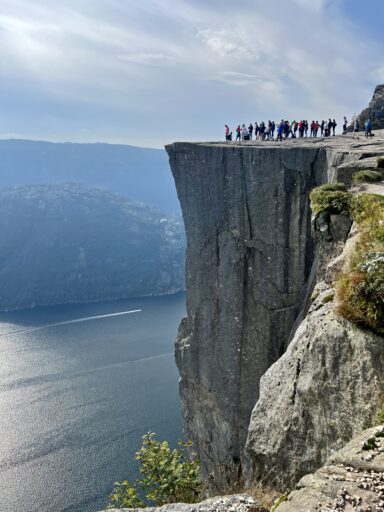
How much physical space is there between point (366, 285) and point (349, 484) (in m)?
3.80

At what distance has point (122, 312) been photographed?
147 m

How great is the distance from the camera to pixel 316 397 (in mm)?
9711

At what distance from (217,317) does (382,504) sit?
25.4m

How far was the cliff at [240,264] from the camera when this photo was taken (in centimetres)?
2612

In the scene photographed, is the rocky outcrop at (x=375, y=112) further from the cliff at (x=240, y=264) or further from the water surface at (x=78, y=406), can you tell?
the water surface at (x=78, y=406)

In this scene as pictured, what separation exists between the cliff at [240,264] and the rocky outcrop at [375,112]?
45.8 feet

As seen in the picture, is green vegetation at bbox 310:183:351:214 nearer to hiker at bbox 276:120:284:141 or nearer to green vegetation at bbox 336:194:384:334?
green vegetation at bbox 336:194:384:334

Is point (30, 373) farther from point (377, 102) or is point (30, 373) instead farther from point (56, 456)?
point (377, 102)

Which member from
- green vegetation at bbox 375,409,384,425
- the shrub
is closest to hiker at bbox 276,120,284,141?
the shrub

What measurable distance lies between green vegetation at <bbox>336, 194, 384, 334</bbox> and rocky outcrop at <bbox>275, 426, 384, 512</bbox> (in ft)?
7.55

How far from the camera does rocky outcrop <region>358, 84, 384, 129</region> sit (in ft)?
136

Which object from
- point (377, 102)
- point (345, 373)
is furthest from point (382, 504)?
point (377, 102)

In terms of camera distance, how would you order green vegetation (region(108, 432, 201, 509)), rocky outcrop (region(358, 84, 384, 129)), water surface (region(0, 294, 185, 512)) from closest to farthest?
1. green vegetation (region(108, 432, 201, 509))
2. rocky outcrop (region(358, 84, 384, 129))
3. water surface (region(0, 294, 185, 512))

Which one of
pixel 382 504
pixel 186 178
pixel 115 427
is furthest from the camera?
pixel 115 427
